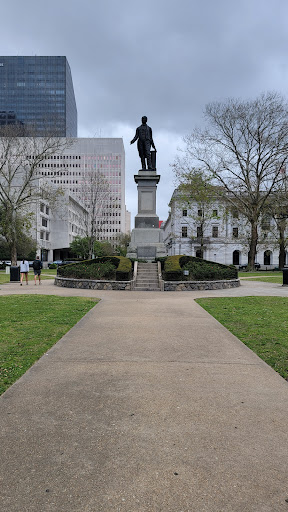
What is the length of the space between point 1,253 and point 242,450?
54295mm

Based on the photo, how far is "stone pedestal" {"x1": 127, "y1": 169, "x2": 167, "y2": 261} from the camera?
21.3 m

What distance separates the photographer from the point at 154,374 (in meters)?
4.41

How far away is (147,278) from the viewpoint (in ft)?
55.2

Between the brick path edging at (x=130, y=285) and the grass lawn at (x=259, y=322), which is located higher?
the brick path edging at (x=130, y=285)

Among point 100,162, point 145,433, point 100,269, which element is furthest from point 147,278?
point 100,162

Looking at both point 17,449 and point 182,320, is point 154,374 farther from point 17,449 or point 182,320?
point 182,320

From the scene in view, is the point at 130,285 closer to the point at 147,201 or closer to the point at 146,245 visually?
the point at 146,245

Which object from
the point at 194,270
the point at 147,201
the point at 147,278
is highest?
the point at 147,201

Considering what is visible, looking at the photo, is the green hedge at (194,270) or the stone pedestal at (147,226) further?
the stone pedestal at (147,226)

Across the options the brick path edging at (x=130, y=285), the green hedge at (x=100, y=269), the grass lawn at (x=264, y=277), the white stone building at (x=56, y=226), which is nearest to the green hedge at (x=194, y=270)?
the brick path edging at (x=130, y=285)

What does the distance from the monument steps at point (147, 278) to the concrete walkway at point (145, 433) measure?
1002 centimetres

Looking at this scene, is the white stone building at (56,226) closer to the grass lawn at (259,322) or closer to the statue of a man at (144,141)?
the statue of a man at (144,141)

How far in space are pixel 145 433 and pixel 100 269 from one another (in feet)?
46.1

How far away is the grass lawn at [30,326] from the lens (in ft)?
15.6
